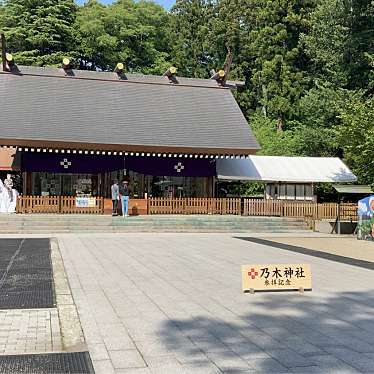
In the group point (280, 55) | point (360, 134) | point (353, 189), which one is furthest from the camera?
point (280, 55)

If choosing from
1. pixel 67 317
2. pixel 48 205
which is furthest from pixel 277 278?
pixel 48 205

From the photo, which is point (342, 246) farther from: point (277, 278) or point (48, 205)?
point (48, 205)

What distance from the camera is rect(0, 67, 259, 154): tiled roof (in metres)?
22.4

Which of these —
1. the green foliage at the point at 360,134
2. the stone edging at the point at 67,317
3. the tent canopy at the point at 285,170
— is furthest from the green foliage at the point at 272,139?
the stone edging at the point at 67,317

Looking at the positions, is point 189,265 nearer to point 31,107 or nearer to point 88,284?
point 88,284

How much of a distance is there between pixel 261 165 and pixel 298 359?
75.3 ft

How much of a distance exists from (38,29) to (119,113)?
1791cm

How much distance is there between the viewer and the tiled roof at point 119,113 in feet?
73.5

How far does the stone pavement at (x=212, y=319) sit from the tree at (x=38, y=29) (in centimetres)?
2974

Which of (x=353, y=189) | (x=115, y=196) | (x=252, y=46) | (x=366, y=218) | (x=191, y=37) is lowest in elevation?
(x=366, y=218)

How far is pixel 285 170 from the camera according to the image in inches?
1059

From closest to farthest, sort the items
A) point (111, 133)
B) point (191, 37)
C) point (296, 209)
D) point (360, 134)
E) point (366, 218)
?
point (366, 218) < point (360, 134) < point (111, 133) < point (296, 209) < point (191, 37)

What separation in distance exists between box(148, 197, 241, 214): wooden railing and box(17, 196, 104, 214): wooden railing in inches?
122

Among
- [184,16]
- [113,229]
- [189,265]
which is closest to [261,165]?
[113,229]
